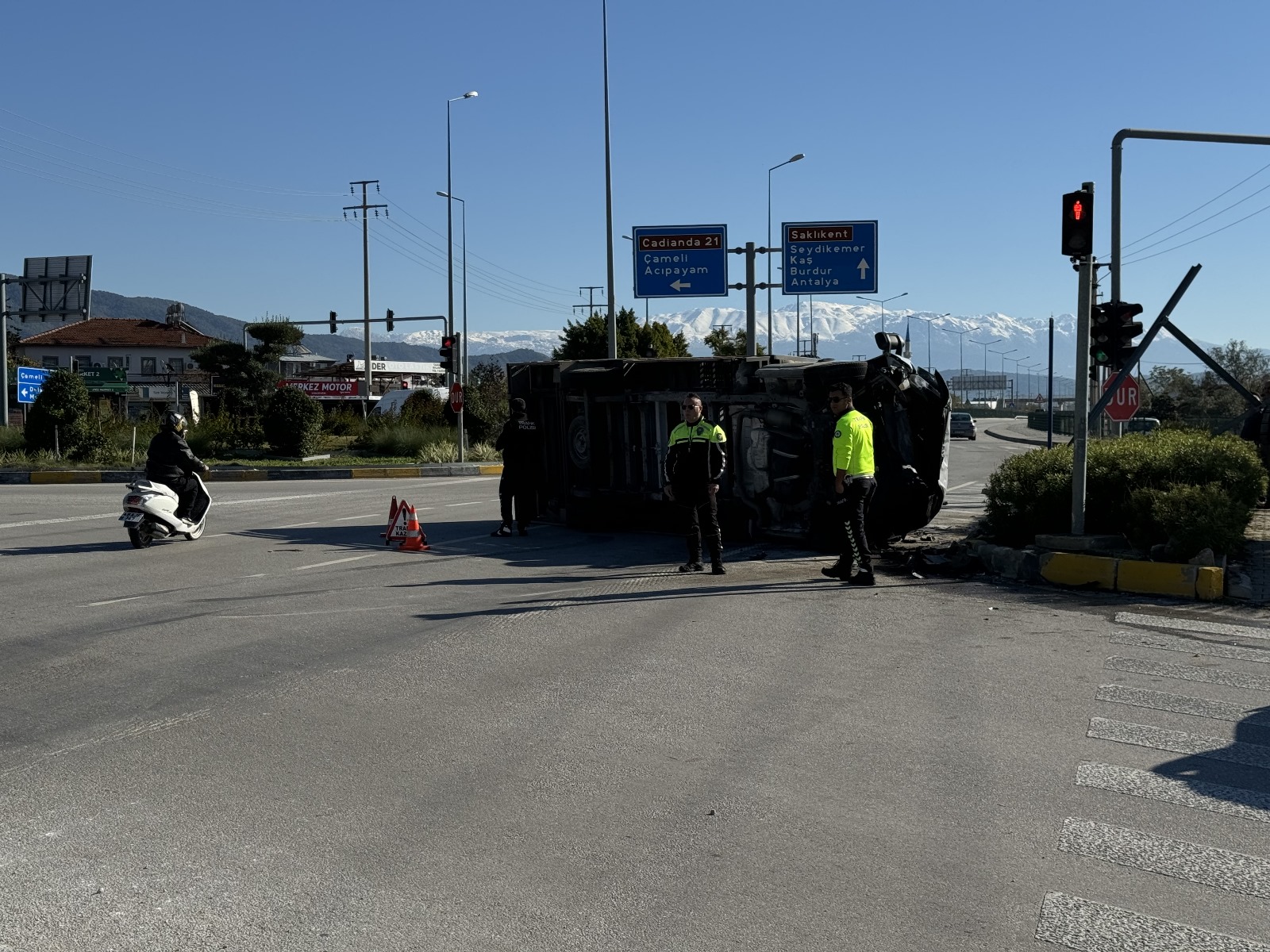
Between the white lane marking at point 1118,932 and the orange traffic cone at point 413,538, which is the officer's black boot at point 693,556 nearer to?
the orange traffic cone at point 413,538

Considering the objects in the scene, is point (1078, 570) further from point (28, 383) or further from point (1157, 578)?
point (28, 383)

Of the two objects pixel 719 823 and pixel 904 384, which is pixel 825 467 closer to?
pixel 904 384

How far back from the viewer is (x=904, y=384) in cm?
1355

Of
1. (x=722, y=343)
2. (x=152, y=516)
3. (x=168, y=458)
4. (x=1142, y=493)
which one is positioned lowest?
(x=152, y=516)

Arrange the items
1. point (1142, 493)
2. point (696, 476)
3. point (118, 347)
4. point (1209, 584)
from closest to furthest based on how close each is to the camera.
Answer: point (1209, 584) → point (1142, 493) → point (696, 476) → point (118, 347)

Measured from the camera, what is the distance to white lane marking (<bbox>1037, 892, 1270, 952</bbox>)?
3834 millimetres

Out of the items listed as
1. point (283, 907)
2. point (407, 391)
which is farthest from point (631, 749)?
point (407, 391)

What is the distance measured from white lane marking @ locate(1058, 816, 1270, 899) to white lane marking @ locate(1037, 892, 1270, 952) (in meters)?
0.43

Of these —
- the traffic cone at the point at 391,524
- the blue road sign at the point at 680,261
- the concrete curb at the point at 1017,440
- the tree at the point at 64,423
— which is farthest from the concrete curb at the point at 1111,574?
the concrete curb at the point at 1017,440

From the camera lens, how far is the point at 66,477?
28531 millimetres

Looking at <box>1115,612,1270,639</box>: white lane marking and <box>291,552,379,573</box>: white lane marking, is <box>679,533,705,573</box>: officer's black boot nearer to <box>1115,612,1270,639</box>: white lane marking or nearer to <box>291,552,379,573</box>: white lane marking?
<box>291,552,379,573</box>: white lane marking

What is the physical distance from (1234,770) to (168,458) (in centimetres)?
1232

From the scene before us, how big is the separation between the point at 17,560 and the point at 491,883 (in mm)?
10540

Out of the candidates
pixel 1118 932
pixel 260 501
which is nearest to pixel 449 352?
pixel 260 501
